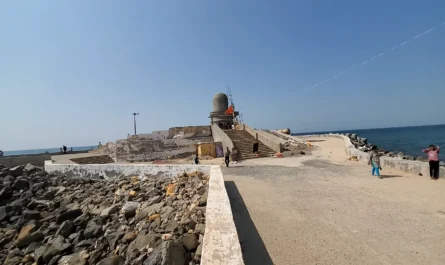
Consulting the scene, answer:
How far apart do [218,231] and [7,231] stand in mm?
9802

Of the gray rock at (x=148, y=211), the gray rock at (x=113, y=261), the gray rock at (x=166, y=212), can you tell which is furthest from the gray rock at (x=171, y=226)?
the gray rock at (x=148, y=211)

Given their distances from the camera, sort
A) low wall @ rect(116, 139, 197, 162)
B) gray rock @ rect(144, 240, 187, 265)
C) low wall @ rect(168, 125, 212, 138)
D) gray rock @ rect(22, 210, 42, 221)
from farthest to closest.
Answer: low wall @ rect(168, 125, 212, 138) → low wall @ rect(116, 139, 197, 162) → gray rock @ rect(22, 210, 42, 221) → gray rock @ rect(144, 240, 187, 265)

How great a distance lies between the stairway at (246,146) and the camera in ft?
58.1

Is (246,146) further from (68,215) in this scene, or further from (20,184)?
(20,184)

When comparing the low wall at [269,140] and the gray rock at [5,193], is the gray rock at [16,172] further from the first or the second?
the low wall at [269,140]

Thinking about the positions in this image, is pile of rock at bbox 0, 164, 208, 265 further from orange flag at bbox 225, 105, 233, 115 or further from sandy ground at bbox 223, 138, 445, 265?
orange flag at bbox 225, 105, 233, 115

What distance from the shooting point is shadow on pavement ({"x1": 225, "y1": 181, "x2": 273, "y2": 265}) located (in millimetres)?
3713

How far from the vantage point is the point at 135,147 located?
66.3 ft

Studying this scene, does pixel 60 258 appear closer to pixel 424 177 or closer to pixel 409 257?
pixel 409 257

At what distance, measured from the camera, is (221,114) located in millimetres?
31188

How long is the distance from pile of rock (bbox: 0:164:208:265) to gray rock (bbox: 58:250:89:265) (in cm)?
2

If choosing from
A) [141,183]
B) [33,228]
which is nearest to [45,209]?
[33,228]

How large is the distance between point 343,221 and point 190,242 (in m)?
3.15

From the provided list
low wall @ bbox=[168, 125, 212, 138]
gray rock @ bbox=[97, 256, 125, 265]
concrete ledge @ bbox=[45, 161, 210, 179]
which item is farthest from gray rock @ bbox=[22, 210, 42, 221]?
low wall @ bbox=[168, 125, 212, 138]
